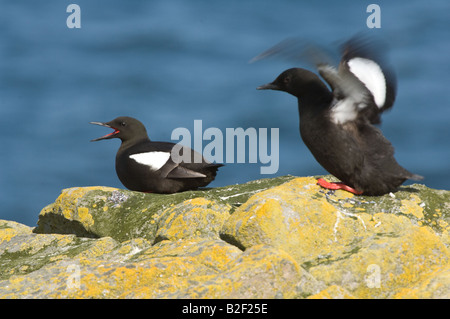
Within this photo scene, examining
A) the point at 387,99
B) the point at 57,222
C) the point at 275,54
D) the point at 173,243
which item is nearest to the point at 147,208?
the point at 57,222

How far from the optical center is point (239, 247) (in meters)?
5.33

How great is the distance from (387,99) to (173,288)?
3368 mm

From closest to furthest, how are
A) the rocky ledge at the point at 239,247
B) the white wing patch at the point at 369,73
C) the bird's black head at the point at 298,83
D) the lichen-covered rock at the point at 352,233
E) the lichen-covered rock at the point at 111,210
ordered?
the rocky ledge at the point at 239,247, the lichen-covered rock at the point at 352,233, the white wing patch at the point at 369,73, the bird's black head at the point at 298,83, the lichen-covered rock at the point at 111,210

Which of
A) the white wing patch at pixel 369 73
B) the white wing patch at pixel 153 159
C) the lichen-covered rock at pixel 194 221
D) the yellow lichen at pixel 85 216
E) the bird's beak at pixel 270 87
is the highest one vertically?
the white wing patch at pixel 369 73

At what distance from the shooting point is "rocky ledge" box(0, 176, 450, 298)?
4117 mm

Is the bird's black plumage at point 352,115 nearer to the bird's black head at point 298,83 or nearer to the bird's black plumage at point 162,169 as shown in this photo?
the bird's black head at point 298,83

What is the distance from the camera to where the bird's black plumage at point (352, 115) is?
6.14 m

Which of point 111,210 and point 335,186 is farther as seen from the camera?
point 111,210

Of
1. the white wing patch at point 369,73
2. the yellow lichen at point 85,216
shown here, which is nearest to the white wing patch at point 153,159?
the yellow lichen at point 85,216

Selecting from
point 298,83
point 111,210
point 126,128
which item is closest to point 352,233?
point 298,83

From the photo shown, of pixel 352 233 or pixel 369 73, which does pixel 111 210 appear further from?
pixel 369 73

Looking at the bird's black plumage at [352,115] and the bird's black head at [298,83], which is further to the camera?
the bird's black head at [298,83]

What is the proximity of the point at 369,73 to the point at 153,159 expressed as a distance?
406cm
